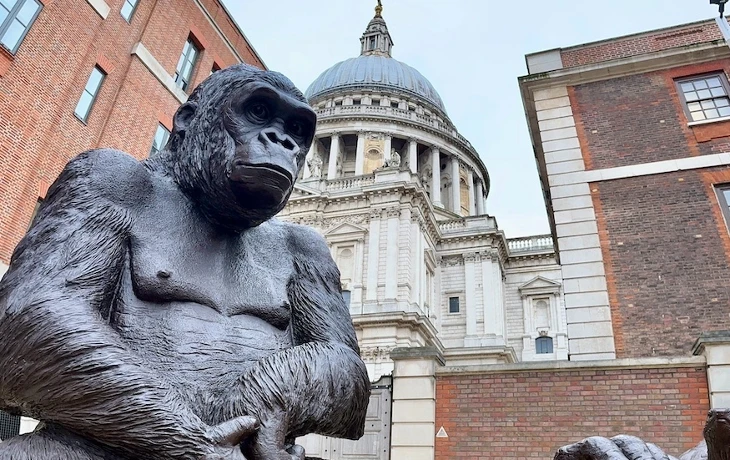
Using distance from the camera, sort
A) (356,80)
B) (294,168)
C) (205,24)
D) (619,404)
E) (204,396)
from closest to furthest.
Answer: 1. (204,396)
2. (294,168)
3. (619,404)
4. (205,24)
5. (356,80)

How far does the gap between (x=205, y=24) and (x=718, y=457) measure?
20.3 meters

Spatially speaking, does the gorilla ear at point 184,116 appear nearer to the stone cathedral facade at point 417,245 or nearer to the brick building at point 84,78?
the brick building at point 84,78

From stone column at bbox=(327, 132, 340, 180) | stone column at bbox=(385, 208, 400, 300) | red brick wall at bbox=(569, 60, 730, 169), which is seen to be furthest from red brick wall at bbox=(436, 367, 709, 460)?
stone column at bbox=(327, 132, 340, 180)

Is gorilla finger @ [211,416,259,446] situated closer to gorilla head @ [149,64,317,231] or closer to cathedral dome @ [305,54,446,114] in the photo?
gorilla head @ [149,64,317,231]

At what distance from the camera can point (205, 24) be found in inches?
749

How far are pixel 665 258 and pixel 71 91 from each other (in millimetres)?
14755

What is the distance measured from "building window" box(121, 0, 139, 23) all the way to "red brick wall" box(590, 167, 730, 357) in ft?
46.1

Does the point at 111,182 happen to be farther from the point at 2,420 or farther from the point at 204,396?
the point at 2,420

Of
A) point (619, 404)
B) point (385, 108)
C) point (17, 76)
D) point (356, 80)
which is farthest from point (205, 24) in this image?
point (356, 80)

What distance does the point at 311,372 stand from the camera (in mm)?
1435

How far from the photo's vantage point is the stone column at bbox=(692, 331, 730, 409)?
8.02m

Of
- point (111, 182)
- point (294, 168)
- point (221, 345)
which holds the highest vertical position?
point (294, 168)

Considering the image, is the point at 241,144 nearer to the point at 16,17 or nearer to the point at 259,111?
the point at 259,111

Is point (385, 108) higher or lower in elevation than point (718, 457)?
higher
